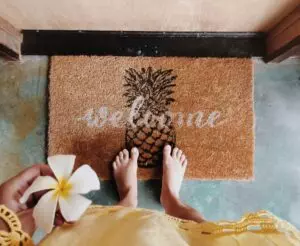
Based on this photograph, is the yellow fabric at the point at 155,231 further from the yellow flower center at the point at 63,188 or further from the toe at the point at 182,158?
the toe at the point at 182,158

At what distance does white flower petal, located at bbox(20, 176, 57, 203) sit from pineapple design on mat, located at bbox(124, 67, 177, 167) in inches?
23.2

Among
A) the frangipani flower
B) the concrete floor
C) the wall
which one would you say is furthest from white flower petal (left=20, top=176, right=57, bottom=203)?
the concrete floor

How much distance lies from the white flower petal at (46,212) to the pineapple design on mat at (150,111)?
616mm

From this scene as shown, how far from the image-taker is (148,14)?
1174 mm

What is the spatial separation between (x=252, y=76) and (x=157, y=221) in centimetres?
70

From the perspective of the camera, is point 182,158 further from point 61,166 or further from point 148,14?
point 61,166

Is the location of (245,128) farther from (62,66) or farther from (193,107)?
(62,66)

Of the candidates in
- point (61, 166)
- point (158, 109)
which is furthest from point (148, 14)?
point (61, 166)

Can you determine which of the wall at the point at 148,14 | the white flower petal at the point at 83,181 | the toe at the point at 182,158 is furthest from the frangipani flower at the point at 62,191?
the toe at the point at 182,158

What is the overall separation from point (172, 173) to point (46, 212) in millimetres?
626

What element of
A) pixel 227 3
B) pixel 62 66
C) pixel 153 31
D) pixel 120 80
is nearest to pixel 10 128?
pixel 62 66

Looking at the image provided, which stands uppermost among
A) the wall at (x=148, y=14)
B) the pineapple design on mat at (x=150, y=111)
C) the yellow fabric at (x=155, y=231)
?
the wall at (x=148, y=14)

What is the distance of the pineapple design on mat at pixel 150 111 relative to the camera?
4.47ft

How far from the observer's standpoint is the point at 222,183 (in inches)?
53.8
